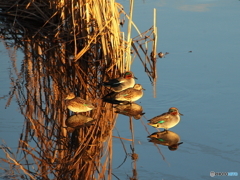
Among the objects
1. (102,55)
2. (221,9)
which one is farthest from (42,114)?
(221,9)

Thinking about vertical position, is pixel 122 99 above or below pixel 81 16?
below

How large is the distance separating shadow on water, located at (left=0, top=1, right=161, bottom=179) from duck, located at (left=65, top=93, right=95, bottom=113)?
155mm

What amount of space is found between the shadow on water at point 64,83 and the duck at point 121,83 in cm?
20

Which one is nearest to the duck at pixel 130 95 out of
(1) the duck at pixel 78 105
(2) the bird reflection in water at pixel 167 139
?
(1) the duck at pixel 78 105

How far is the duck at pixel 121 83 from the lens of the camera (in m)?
8.55

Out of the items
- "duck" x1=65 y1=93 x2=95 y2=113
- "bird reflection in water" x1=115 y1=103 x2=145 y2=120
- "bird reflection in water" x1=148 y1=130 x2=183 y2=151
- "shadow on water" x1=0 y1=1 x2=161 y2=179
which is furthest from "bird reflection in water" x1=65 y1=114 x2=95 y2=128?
"bird reflection in water" x1=148 y1=130 x2=183 y2=151

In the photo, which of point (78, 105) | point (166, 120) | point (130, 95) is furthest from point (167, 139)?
point (130, 95)

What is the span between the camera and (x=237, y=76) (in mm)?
9117

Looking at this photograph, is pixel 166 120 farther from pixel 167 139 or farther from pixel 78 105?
pixel 78 105

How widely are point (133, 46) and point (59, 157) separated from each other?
3985 mm

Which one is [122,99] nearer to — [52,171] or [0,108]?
[0,108]

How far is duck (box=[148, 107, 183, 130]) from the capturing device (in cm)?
709

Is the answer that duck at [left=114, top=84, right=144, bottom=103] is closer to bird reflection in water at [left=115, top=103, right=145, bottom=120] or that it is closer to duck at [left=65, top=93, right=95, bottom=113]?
bird reflection in water at [left=115, top=103, right=145, bottom=120]

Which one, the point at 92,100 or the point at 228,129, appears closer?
the point at 228,129
